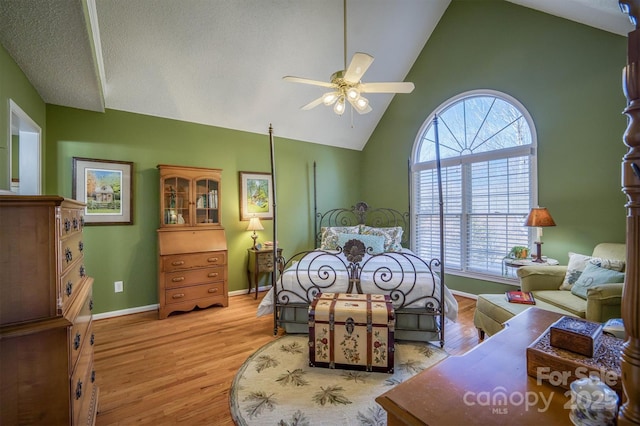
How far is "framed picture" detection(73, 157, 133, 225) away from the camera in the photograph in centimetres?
337

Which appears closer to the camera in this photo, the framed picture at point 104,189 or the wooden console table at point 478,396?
the wooden console table at point 478,396

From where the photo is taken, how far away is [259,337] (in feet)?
9.66

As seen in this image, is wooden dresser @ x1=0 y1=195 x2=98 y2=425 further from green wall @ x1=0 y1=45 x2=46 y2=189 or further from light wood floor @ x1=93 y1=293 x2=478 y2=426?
green wall @ x1=0 y1=45 x2=46 y2=189

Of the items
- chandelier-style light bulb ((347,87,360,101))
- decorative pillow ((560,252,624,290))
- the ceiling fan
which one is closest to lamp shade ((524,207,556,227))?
decorative pillow ((560,252,624,290))

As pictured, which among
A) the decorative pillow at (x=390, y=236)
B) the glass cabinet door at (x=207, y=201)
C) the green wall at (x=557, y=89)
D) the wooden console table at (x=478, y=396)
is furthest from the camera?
the decorative pillow at (x=390, y=236)

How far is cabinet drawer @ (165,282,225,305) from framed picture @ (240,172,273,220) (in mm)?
1199

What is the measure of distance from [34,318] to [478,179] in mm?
4718

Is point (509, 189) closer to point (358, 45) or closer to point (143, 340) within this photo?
point (358, 45)

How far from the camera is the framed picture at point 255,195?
14.9ft

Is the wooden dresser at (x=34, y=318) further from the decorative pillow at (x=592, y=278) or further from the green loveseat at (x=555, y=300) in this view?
the decorative pillow at (x=592, y=278)

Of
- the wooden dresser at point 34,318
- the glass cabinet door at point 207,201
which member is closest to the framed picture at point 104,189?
the glass cabinet door at point 207,201

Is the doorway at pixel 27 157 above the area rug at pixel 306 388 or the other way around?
above

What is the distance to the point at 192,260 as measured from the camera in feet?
11.9

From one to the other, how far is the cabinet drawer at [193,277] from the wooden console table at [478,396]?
337 cm
